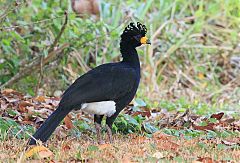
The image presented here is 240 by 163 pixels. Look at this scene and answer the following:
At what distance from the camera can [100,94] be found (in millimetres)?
5586

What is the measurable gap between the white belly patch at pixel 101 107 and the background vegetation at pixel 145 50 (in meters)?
0.57

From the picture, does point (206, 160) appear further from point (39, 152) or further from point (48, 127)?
point (48, 127)

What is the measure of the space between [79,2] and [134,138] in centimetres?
440

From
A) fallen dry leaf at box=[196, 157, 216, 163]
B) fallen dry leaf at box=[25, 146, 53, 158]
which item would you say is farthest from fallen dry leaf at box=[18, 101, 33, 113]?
fallen dry leaf at box=[196, 157, 216, 163]

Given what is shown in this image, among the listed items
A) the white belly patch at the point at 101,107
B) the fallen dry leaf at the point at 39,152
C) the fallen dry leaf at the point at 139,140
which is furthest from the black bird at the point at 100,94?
the fallen dry leaf at the point at 39,152

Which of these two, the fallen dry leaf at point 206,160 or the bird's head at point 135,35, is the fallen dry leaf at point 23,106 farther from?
the fallen dry leaf at point 206,160

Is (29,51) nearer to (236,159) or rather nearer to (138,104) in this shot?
(138,104)

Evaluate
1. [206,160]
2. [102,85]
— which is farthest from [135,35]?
[206,160]

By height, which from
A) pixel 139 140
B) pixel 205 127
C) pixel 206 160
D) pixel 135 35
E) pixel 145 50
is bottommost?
pixel 145 50

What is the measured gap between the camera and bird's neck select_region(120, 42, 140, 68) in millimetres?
6219

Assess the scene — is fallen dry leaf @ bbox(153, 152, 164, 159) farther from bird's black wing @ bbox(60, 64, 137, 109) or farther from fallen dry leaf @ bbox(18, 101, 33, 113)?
fallen dry leaf @ bbox(18, 101, 33, 113)

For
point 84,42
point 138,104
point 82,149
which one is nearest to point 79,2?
point 84,42

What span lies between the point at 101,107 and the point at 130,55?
0.80 meters

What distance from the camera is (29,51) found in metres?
9.20
